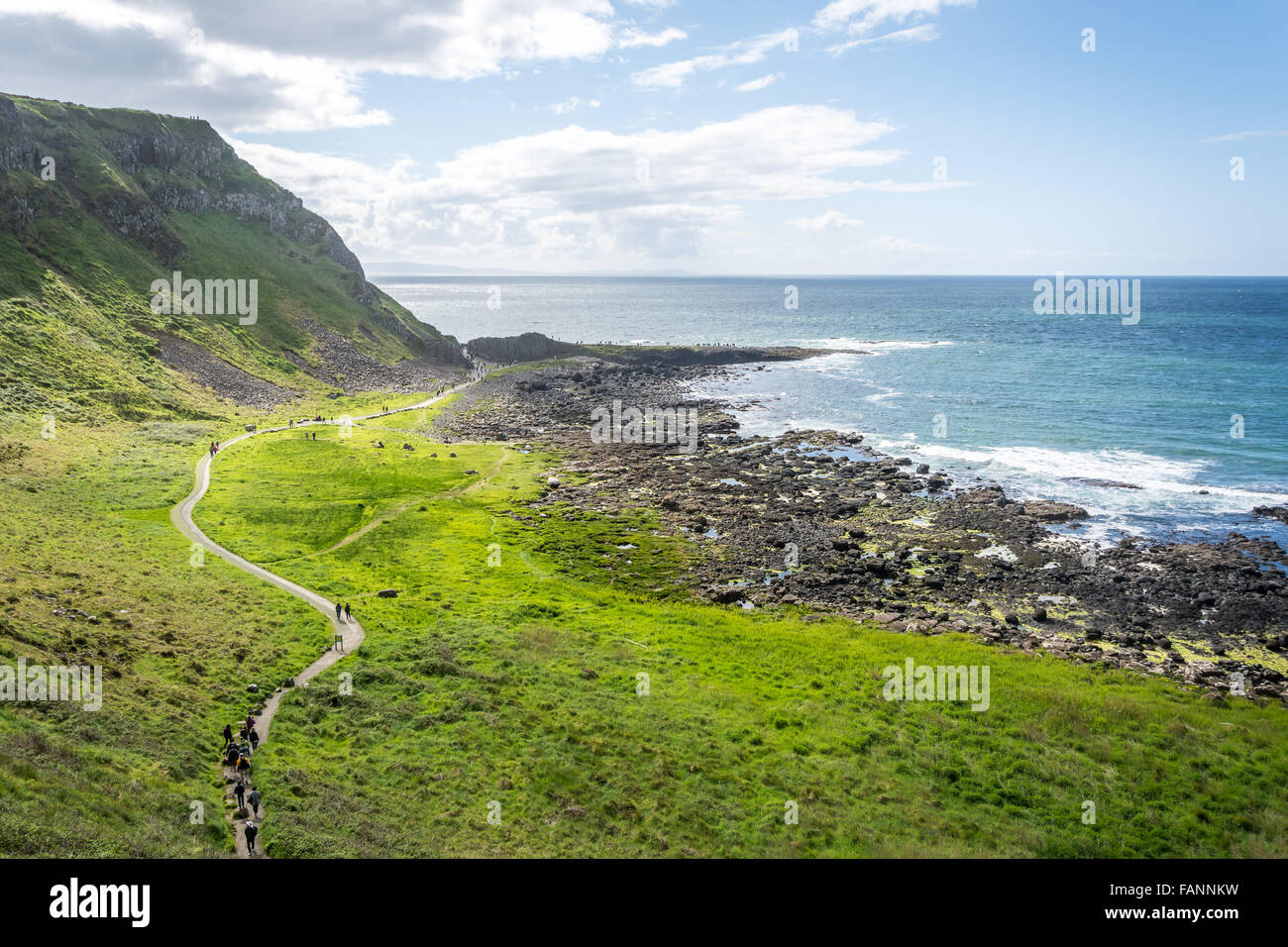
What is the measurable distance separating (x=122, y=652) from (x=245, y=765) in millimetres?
11984

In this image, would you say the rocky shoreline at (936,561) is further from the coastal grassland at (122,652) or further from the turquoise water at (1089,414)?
the coastal grassland at (122,652)

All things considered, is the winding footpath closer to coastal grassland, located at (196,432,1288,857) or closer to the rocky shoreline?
coastal grassland, located at (196,432,1288,857)

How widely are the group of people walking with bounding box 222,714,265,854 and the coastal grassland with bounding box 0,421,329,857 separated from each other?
0.57 meters

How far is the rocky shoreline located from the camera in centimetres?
4384

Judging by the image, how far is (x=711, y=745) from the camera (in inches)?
1293

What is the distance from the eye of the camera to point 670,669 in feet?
131

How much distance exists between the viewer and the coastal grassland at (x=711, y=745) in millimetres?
26906

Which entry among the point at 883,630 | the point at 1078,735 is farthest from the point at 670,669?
the point at 1078,735

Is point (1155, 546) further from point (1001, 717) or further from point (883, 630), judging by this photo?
point (1001, 717)

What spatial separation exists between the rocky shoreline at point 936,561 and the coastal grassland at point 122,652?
30.1 meters

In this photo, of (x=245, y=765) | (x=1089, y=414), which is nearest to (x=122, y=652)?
(x=245, y=765)

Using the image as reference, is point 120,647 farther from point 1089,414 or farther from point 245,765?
point 1089,414

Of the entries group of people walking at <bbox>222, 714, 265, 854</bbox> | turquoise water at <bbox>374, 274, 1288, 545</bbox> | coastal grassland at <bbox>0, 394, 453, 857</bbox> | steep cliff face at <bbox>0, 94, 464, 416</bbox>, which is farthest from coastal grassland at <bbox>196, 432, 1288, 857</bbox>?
steep cliff face at <bbox>0, 94, 464, 416</bbox>

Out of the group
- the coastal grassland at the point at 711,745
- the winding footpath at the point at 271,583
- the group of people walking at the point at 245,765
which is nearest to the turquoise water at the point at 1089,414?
the coastal grassland at the point at 711,745
